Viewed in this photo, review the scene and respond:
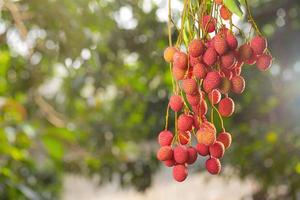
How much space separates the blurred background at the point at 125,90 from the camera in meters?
1.73

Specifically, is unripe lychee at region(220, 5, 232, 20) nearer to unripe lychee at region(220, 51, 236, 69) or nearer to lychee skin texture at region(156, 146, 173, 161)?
unripe lychee at region(220, 51, 236, 69)

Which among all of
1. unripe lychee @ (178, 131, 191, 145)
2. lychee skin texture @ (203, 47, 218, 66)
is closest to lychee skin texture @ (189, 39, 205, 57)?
lychee skin texture @ (203, 47, 218, 66)

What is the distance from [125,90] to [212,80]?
166 centimetres

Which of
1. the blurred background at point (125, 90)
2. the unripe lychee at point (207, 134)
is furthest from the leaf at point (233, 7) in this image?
the blurred background at point (125, 90)

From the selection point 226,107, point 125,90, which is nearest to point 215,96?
point 226,107

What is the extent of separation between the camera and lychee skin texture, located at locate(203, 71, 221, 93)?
58 cm

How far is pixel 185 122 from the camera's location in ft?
Answer: 2.05

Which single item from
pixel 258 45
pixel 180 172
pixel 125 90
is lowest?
pixel 180 172

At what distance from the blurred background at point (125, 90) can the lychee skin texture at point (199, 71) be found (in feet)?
3.30

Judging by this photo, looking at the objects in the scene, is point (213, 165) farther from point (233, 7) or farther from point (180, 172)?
point (233, 7)

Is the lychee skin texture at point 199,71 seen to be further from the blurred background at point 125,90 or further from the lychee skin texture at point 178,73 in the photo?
the blurred background at point 125,90

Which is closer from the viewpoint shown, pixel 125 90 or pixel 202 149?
pixel 202 149

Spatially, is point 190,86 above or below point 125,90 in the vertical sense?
below

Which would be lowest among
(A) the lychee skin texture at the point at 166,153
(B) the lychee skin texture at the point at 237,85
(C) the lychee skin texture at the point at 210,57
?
(A) the lychee skin texture at the point at 166,153
